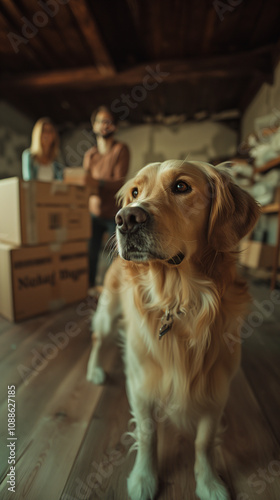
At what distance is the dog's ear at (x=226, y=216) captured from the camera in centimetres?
68

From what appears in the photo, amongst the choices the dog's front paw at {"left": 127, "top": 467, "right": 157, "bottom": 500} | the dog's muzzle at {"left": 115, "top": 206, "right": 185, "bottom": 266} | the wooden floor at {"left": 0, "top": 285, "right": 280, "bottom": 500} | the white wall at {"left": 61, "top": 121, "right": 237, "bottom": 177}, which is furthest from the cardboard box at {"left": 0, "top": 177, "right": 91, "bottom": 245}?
the white wall at {"left": 61, "top": 121, "right": 237, "bottom": 177}

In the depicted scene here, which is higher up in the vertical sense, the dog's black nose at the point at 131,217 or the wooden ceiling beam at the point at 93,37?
the wooden ceiling beam at the point at 93,37

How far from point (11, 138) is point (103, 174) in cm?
439

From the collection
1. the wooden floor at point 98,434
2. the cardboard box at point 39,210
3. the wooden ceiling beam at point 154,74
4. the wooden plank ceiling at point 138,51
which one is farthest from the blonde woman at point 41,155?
the wooden ceiling beam at point 154,74

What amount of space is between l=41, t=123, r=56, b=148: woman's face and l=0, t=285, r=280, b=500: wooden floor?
172 cm

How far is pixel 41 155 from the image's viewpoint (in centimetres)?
219

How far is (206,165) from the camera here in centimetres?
70

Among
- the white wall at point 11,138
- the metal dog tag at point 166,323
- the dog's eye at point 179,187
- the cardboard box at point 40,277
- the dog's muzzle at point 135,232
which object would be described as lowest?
the cardboard box at point 40,277

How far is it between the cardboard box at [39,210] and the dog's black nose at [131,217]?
1453 mm

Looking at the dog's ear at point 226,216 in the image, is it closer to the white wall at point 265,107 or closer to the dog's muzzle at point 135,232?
the dog's muzzle at point 135,232

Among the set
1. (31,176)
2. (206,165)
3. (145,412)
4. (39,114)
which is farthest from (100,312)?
(39,114)

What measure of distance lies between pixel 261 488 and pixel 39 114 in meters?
6.49

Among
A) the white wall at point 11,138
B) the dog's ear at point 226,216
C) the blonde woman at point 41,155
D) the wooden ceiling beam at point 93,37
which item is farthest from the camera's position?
the white wall at point 11,138

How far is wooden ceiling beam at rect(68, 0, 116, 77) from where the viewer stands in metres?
2.47
